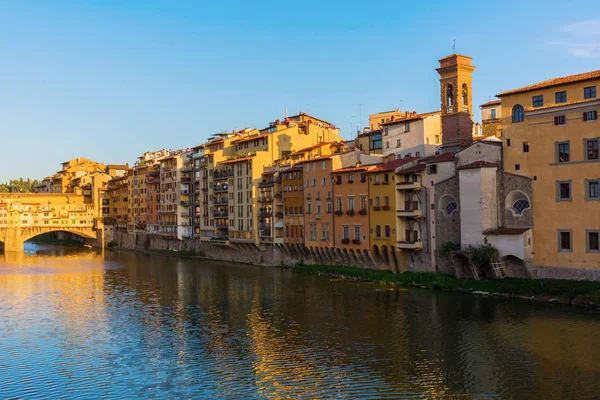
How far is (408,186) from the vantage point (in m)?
48.8

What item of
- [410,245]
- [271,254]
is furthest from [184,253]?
[410,245]

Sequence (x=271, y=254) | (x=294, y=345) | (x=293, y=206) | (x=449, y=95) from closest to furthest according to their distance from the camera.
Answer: (x=294, y=345), (x=449, y=95), (x=293, y=206), (x=271, y=254)

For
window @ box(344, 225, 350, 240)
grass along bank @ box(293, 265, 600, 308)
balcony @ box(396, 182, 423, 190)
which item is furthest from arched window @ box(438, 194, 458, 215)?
window @ box(344, 225, 350, 240)

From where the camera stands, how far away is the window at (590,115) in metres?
38.3

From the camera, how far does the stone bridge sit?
98125mm

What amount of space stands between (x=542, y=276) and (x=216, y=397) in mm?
26529

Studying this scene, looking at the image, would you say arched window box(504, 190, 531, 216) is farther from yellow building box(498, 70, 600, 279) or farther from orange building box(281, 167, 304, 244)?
orange building box(281, 167, 304, 244)

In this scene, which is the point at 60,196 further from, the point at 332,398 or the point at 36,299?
the point at 332,398

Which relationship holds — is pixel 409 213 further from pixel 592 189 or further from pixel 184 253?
pixel 184 253

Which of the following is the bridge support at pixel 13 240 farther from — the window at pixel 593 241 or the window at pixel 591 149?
the window at pixel 591 149

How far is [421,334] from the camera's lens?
32.2 m

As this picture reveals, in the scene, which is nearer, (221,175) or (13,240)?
(221,175)

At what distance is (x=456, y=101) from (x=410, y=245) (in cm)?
1275

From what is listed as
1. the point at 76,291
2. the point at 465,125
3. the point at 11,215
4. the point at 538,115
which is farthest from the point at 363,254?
the point at 11,215
